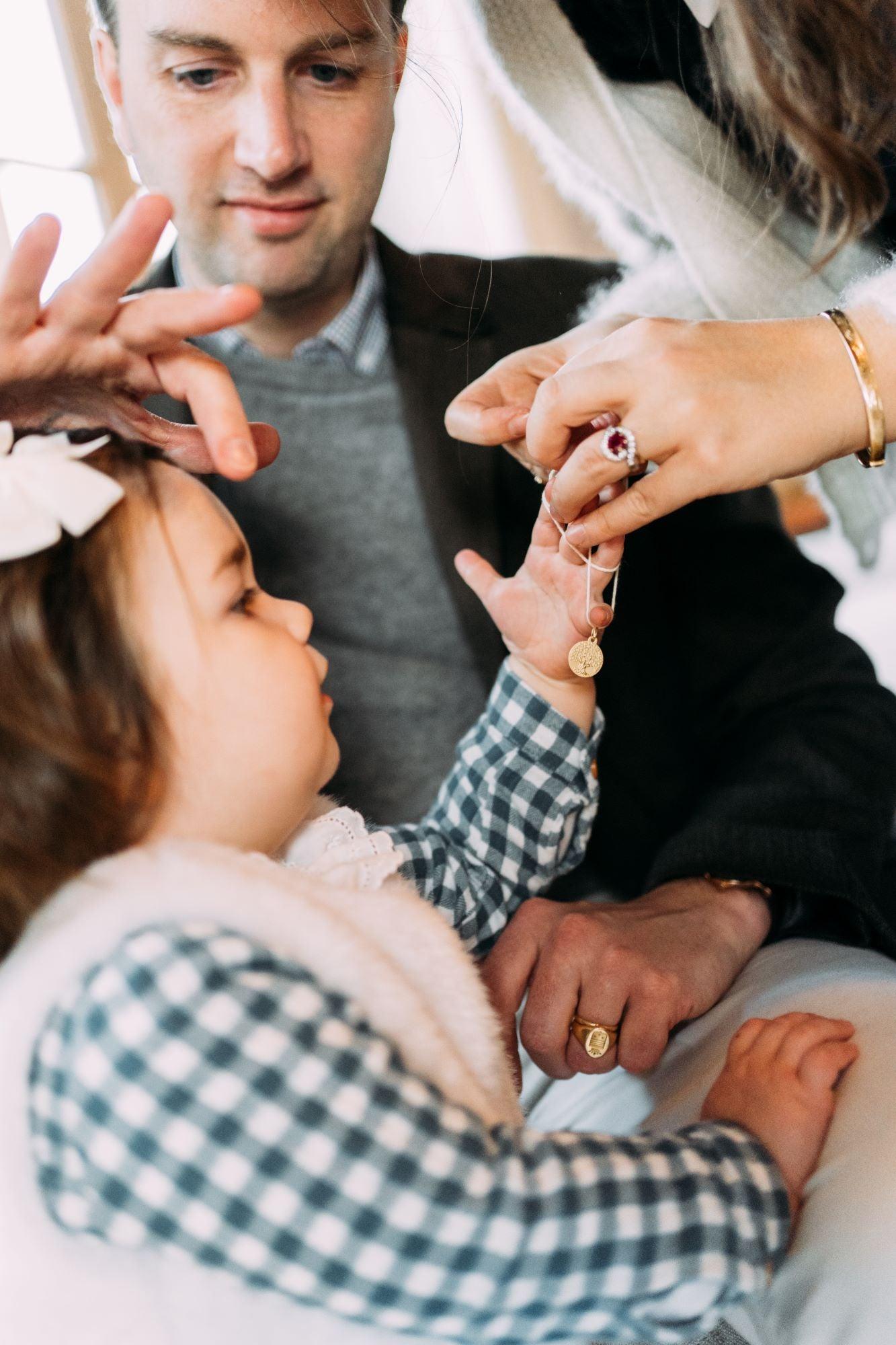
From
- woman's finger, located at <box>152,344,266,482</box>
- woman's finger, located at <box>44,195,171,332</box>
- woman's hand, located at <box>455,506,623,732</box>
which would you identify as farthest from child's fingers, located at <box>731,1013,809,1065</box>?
woman's finger, located at <box>44,195,171,332</box>

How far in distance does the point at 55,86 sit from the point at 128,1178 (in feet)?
2.24

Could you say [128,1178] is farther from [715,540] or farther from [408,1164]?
[715,540]

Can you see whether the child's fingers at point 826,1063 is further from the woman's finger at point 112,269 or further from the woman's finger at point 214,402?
the woman's finger at point 112,269

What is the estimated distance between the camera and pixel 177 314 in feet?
2.25

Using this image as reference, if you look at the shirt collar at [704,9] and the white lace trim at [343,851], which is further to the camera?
the shirt collar at [704,9]

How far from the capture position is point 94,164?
0.81 meters

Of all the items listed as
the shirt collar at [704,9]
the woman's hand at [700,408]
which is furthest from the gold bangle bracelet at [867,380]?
the shirt collar at [704,9]

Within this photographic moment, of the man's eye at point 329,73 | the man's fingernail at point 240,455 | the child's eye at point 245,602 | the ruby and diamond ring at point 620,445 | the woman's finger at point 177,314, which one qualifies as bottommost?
the child's eye at point 245,602

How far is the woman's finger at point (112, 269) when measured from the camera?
2.16 ft

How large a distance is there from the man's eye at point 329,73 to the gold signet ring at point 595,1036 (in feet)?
2.18

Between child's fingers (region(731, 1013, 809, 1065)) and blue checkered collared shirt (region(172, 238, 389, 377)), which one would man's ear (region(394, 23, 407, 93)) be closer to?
blue checkered collared shirt (region(172, 238, 389, 377))

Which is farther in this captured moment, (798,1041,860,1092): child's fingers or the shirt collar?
the shirt collar

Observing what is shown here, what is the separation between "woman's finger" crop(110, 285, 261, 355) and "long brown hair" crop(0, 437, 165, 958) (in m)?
0.14

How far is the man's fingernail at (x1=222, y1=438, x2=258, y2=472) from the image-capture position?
66 cm
